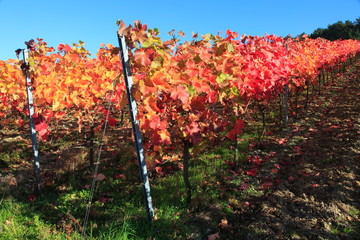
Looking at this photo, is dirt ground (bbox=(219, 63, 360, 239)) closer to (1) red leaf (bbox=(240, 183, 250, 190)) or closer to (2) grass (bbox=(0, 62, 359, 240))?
(2) grass (bbox=(0, 62, 359, 240))

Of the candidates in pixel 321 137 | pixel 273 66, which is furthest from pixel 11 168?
pixel 321 137

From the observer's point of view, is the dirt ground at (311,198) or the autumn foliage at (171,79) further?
the dirt ground at (311,198)

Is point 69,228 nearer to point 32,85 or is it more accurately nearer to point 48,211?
point 48,211

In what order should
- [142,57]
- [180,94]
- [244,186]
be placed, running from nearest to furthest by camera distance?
1. [142,57]
2. [180,94]
3. [244,186]

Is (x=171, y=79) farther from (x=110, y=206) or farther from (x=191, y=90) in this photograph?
(x=110, y=206)

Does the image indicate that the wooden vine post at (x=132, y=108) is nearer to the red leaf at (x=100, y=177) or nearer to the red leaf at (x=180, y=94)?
the red leaf at (x=180, y=94)

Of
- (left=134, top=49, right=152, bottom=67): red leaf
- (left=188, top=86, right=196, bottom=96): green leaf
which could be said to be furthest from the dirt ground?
(left=134, top=49, right=152, bottom=67): red leaf

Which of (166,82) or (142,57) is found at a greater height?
(142,57)

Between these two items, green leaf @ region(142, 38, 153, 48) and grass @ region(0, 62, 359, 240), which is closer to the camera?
green leaf @ region(142, 38, 153, 48)

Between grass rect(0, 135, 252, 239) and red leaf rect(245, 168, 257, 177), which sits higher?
grass rect(0, 135, 252, 239)

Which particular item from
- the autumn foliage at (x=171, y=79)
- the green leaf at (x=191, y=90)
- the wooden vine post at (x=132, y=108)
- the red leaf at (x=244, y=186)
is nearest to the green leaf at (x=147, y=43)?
the autumn foliage at (x=171, y=79)

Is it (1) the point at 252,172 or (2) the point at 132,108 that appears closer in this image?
(2) the point at 132,108

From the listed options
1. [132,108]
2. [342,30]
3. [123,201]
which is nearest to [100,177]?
[123,201]

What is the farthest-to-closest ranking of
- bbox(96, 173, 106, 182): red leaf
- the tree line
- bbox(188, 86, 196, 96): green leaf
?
the tree line, bbox(96, 173, 106, 182): red leaf, bbox(188, 86, 196, 96): green leaf
